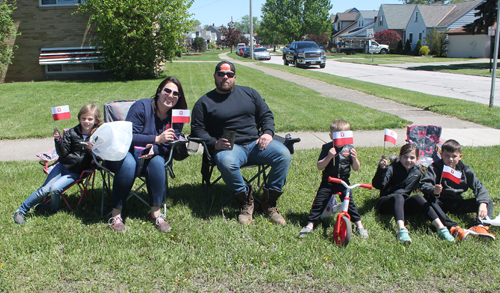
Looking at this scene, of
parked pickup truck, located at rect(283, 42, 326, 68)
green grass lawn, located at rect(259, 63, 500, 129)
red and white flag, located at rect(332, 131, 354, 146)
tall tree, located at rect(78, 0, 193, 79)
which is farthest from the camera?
parked pickup truck, located at rect(283, 42, 326, 68)

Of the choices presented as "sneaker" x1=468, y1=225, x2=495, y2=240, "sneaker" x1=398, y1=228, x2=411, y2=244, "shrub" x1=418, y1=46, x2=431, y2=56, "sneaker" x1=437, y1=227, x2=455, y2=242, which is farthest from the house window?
"shrub" x1=418, y1=46, x2=431, y2=56

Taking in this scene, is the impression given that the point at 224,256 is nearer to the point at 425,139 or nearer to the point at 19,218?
the point at 19,218

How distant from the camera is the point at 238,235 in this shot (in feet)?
11.8

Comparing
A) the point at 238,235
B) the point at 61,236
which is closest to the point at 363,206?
the point at 238,235

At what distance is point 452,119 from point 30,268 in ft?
28.7

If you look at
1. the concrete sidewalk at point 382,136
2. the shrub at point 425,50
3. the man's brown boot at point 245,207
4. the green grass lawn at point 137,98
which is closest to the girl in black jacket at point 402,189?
the man's brown boot at point 245,207

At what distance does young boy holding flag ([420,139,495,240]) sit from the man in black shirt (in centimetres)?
136

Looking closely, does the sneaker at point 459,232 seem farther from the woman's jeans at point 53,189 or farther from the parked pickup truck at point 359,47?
the parked pickup truck at point 359,47

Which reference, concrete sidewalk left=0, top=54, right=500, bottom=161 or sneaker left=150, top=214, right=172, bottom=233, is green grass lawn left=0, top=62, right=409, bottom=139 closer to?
concrete sidewalk left=0, top=54, right=500, bottom=161

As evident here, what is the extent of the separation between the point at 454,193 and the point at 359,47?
55.7m

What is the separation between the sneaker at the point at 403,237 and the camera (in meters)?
3.41

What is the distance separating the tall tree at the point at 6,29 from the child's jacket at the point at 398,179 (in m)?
16.6

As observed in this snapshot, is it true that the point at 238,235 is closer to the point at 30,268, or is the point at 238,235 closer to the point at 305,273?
the point at 305,273

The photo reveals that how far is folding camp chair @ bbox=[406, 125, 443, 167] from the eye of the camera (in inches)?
180
